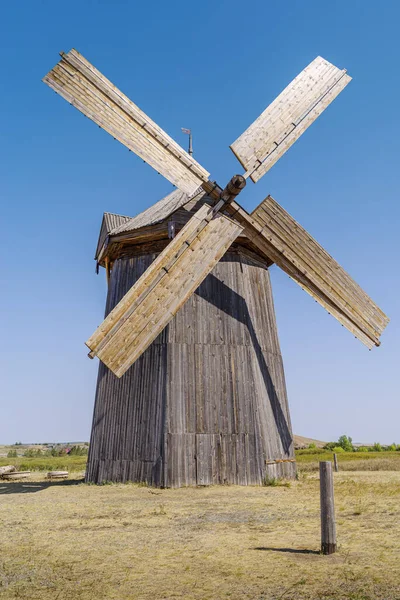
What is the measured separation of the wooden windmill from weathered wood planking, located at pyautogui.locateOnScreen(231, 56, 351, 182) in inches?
1.4

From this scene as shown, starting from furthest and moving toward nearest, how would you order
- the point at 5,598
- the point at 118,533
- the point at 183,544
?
1. the point at 118,533
2. the point at 183,544
3. the point at 5,598

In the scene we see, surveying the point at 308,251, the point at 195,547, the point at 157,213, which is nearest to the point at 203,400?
the point at 308,251

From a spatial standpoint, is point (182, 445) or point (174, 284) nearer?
point (174, 284)

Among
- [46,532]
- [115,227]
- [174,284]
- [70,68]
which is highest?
→ [70,68]

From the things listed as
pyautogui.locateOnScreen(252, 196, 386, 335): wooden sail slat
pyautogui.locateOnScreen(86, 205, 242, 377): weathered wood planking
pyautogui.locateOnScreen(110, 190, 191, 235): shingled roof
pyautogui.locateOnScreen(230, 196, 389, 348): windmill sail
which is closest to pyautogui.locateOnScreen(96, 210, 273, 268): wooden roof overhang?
pyautogui.locateOnScreen(110, 190, 191, 235): shingled roof

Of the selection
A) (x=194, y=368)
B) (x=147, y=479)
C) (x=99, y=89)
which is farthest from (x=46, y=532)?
(x=99, y=89)

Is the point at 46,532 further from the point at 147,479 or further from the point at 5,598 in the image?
the point at 147,479

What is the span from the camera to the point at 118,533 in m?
9.02

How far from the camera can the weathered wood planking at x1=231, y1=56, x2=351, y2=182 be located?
14.9 metres

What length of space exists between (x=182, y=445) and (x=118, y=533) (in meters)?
5.88

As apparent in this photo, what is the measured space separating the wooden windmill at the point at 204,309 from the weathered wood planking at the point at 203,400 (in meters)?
0.03

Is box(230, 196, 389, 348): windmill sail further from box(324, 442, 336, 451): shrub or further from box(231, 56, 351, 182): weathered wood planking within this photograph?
box(324, 442, 336, 451): shrub

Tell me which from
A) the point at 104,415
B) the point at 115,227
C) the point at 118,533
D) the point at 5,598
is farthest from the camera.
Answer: the point at 115,227

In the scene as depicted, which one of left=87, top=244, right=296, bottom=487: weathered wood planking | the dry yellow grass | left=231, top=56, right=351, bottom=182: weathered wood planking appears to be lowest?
the dry yellow grass
